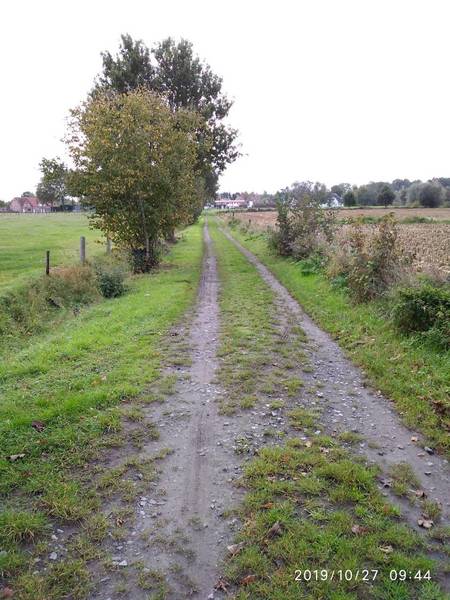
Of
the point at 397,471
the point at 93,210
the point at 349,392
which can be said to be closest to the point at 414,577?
the point at 397,471

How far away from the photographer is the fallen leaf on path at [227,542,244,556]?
375cm

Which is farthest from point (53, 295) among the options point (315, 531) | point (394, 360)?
point (315, 531)

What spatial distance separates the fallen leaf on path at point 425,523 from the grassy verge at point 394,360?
4.93 feet

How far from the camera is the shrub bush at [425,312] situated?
8.17 metres

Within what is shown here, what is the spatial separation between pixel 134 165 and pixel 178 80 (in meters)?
14.2

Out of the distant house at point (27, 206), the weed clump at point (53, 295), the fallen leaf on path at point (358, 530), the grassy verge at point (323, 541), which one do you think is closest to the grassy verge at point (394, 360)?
the grassy verge at point (323, 541)

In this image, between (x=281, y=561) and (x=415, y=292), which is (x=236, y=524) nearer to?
(x=281, y=561)

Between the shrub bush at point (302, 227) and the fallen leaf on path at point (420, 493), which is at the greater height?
the shrub bush at point (302, 227)

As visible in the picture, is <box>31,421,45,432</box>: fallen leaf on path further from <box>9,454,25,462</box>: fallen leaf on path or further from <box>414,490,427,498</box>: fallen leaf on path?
<box>414,490,427,498</box>: fallen leaf on path

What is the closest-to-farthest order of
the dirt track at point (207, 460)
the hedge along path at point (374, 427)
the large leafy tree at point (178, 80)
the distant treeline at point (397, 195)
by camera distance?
the dirt track at point (207, 460) < the hedge along path at point (374, 427) < the large leafy tree at point (178, 80) < the distant treeline at point (397, 195)

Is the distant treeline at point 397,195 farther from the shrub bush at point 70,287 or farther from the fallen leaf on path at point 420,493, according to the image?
the fallen leaf on path at point 420,493

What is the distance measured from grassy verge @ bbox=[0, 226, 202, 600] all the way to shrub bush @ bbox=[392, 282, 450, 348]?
16.6 ft

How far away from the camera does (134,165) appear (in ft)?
59.3

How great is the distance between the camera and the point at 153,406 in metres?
6.48
